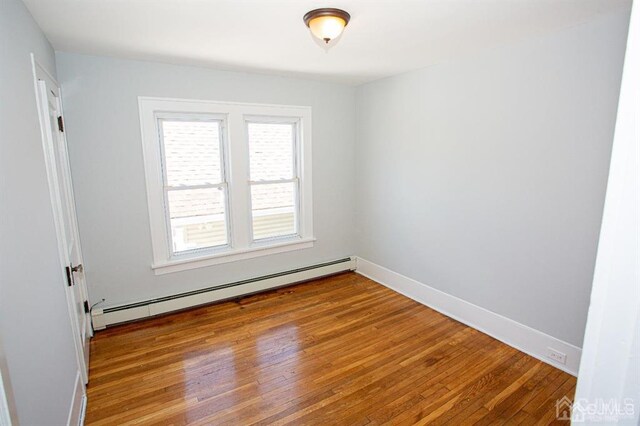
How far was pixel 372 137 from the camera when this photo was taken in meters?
4.19

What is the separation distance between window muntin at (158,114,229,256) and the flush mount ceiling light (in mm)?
1843

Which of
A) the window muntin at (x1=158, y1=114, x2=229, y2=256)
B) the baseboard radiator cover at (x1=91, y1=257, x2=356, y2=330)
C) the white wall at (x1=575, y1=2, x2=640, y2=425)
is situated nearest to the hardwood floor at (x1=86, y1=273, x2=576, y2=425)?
the baseboard radiator cover at (x1=91, y1=257, x2=356, y2=330)

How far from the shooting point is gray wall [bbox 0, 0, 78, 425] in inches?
49.8

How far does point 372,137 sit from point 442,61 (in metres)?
1.24

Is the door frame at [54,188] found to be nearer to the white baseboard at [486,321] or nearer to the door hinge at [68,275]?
the door hinge at [68,275]

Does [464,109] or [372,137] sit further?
[372,137]

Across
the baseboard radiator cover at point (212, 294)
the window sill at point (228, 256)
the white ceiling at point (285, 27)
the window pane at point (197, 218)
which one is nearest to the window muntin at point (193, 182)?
the window pane at point (197, 218)

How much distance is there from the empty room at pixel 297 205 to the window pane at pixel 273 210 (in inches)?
1.1

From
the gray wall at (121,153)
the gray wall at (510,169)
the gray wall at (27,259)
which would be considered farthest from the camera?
the gray wall at (121,153)

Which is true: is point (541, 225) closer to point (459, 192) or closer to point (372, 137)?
point (459, 192)

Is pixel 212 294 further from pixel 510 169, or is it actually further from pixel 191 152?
pixel 510 169

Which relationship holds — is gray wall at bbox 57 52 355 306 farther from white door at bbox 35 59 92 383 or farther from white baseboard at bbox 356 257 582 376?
white baseboard at bbox 356 257 582 376

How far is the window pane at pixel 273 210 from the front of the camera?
398 centimetres

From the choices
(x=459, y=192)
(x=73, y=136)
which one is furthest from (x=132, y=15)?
(x=459, y=192)
